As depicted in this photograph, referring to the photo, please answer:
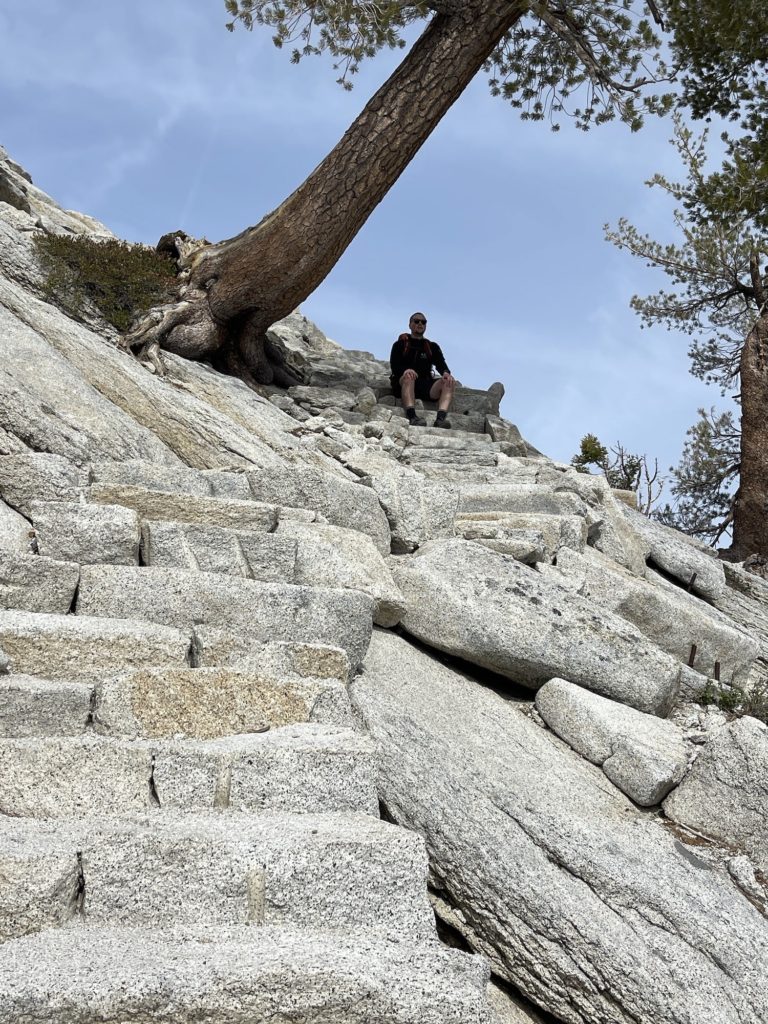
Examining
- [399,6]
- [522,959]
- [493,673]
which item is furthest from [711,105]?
[522,959]

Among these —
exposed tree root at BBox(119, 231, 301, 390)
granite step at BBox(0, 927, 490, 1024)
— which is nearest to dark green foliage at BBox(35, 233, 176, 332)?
exposed tree root at BBox(119, 231, 301, 390)

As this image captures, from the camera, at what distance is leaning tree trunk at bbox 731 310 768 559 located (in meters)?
12.1

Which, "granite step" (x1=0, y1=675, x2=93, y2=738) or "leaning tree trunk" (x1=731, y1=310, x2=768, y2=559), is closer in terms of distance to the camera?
"granite step" (x1=0, y1=675, x2=93, y2=738)

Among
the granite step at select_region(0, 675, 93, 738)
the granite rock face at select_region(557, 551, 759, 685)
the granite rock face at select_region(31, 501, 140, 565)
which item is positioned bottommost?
the granite step at select_region(0, 675, 93, 738)

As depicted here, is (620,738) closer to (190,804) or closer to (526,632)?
(526,632)

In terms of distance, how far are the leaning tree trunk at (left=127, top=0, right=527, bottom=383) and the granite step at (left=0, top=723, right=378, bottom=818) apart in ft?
26.3

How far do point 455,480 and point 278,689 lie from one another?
5695 mm

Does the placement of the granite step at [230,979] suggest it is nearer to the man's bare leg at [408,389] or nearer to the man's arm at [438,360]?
the man's bare leg at [408,389]

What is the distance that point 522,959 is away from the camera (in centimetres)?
375

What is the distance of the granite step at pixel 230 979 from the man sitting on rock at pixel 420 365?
10477mm

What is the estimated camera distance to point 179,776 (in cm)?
349

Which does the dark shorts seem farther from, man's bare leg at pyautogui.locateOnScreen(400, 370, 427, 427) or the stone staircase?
the stone staircase

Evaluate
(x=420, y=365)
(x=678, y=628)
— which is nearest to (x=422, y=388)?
(x=420, y=365)

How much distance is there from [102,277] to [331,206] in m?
2.75
